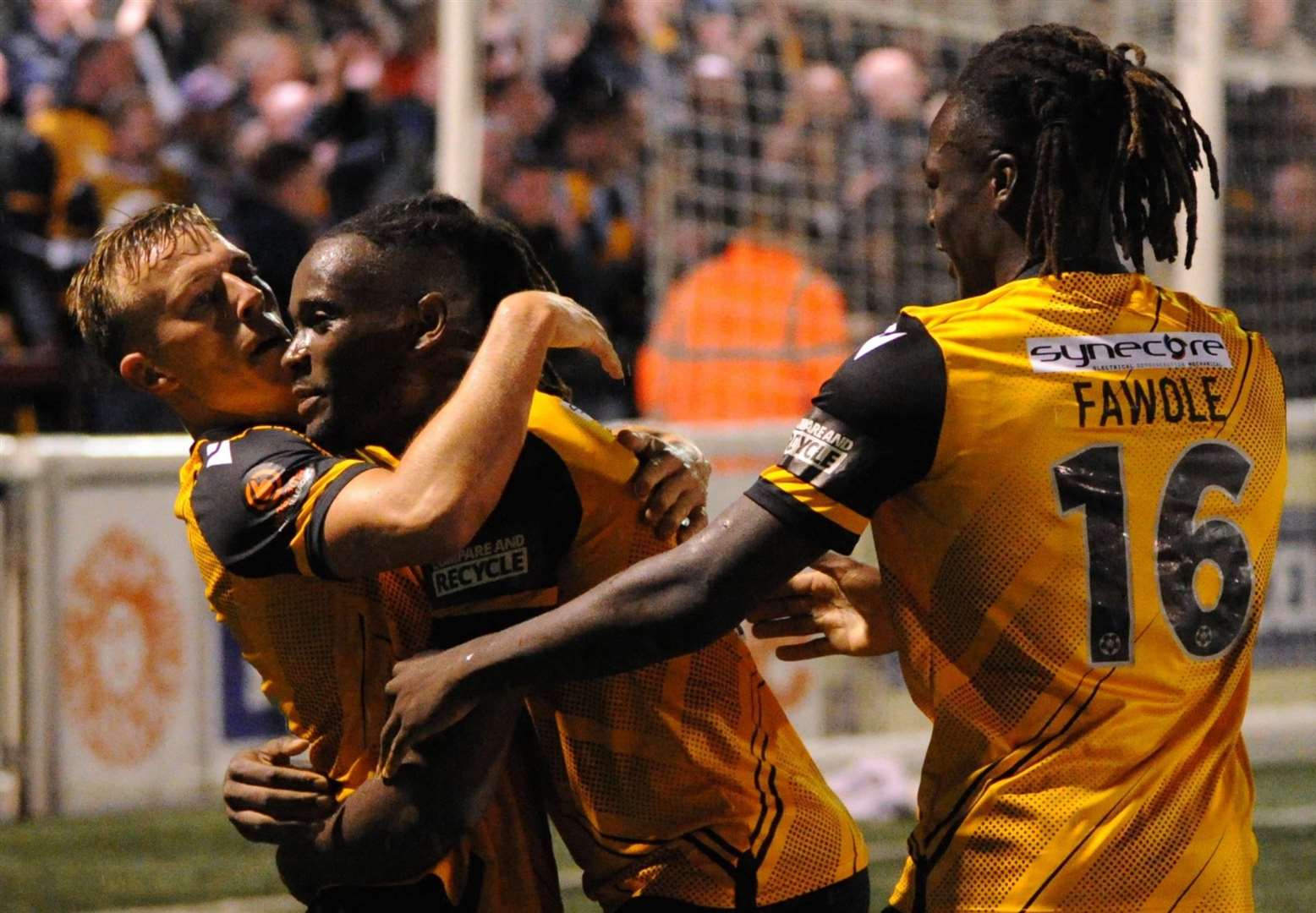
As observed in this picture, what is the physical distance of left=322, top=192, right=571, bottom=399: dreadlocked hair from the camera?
3.01m

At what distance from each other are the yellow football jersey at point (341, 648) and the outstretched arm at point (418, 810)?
0.41 ft

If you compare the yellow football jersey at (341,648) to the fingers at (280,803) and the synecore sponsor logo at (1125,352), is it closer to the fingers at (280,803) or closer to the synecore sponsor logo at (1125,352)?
the fingers at (280,803)

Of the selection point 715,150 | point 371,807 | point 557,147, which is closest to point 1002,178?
point 371,807

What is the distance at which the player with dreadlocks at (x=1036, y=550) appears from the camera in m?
2.55

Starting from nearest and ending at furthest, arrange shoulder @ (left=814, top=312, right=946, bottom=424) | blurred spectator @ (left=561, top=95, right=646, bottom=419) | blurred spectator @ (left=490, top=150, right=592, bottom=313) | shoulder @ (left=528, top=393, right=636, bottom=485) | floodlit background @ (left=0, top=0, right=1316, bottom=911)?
shoulder @ (left=814, top=312, right=946, bottom=424) < shoulder @ (left=528, top=393, right=636, bottom=485) < floodlit background @ (left=0, top=0, right=1316, bottom=911) < blurred spectator @ (left=490, top=150, right=592, bottom=313) < blurred spectator @ (left=561, top=95, right=646, bottom=419)

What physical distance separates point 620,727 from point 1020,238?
2.92 feet

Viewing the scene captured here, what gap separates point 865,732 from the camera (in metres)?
8.47

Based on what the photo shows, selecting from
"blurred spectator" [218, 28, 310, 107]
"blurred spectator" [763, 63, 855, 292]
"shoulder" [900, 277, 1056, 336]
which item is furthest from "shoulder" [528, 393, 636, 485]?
"blurred spectator" [218, 28, 310, 107]

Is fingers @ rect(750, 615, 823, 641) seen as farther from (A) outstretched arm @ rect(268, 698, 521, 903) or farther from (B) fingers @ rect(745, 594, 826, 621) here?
(A) outstretched arm @ rect(268, 698, 521, 903)

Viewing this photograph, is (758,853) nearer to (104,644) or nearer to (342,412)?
(342,412)

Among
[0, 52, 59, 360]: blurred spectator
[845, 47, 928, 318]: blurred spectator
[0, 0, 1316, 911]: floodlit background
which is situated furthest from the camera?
[0, 52, 59, 360]: blurred spectator

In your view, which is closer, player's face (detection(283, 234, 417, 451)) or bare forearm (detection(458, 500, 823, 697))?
bare forearm (detection(458, 500, 823, 697))

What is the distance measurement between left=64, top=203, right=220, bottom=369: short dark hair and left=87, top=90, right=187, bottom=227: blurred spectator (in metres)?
6.95

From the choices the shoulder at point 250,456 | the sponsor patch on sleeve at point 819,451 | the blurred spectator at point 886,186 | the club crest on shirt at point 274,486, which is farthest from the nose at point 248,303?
the blurred spectator at point 886,186
